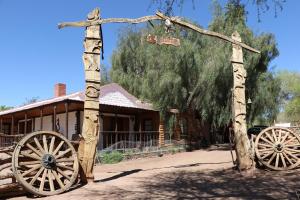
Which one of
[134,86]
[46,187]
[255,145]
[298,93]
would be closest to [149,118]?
[134,86]

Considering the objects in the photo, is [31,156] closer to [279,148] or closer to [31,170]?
[31,170]

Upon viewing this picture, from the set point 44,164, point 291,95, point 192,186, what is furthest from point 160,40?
point 291,95

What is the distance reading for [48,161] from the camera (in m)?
10.3

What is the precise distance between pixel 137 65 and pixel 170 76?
514 inches

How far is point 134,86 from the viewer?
114 ft

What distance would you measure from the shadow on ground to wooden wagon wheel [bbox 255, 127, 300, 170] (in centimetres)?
45

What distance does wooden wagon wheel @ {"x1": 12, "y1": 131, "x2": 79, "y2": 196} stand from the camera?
32.8 ft

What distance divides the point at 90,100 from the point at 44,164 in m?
2.24

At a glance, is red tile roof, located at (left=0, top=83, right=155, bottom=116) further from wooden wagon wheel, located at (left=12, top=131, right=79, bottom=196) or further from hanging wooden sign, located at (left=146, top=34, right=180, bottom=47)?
wooden wagon wheel, located at (left=12, top=131, right=79, bottom=196)

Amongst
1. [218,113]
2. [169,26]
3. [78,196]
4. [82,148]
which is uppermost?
[169,26]

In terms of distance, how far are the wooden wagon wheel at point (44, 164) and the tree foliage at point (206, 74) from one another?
40.8 ft

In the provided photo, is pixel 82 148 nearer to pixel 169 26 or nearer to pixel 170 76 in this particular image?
pixel 169 26

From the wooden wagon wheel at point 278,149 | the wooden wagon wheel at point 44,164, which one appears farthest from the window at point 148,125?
the wooden wagon wheel at point 44,164

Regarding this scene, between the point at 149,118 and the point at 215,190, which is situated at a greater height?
the point at 149,118
